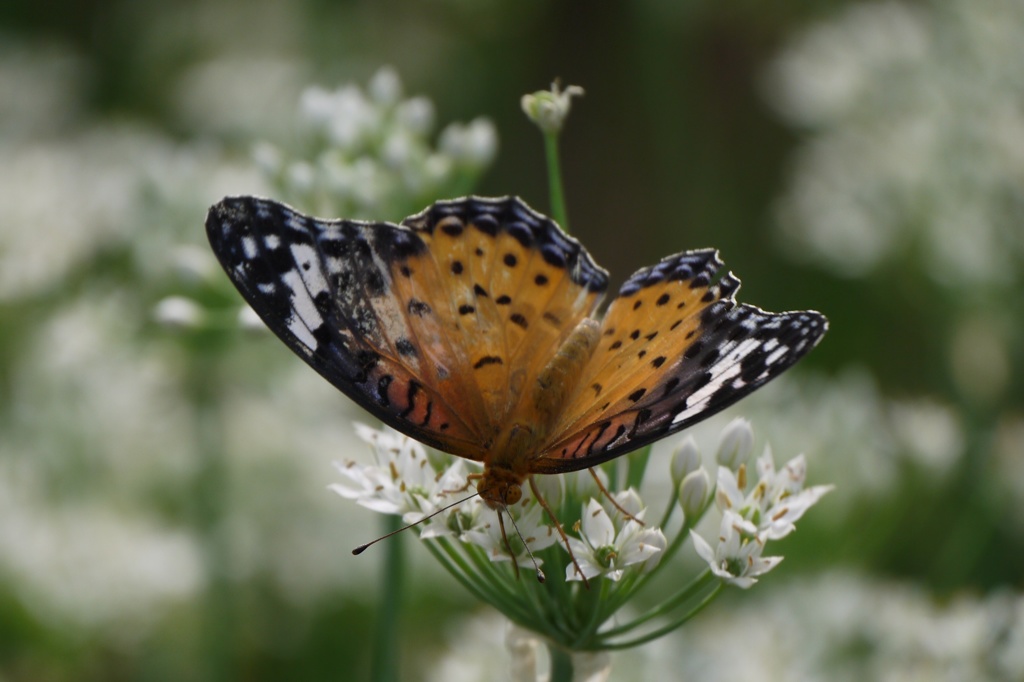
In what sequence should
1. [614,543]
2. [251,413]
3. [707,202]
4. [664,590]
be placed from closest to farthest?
[614,543], [664,590], [251,413], [707,202]

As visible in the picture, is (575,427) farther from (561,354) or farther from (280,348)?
(280,348)

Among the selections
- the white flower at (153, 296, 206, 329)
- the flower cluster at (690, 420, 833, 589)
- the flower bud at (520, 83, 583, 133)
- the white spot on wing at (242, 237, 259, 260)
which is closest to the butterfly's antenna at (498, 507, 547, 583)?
the flower cluster at (690, 420, 833, 589)

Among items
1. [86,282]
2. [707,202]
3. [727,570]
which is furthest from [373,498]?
[707,202]

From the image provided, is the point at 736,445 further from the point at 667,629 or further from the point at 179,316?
the point at 179,316

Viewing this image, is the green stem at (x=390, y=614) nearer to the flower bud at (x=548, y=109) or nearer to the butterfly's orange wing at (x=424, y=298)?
the butterfly's orange wing at (x=424, y=298)

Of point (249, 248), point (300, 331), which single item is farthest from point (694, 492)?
point (249, 248)
